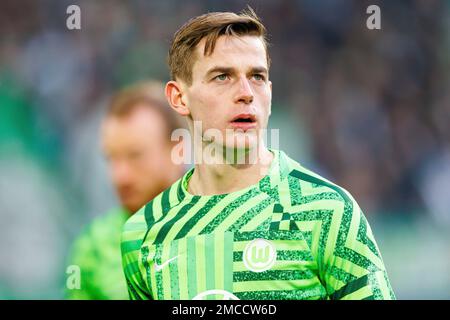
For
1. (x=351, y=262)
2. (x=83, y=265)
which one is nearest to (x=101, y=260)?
(x=83, y=265)

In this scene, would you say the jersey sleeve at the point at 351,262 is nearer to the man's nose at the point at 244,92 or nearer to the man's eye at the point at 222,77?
the man's nose at the point at 244,92

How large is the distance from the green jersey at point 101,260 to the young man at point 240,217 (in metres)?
1.23

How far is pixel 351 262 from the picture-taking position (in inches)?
107

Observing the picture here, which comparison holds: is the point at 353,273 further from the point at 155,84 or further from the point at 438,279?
the point at 155,84

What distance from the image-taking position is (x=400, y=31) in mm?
5727

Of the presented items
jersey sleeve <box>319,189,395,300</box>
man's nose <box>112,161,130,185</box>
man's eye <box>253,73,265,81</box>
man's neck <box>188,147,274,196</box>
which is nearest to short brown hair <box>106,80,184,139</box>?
man's nose <box>112,161,130,185</box>

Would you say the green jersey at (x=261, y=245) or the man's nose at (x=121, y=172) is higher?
the man's nose at (x=121, y=172)

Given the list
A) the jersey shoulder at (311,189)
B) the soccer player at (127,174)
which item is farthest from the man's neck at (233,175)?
the soccer player at (127,174)

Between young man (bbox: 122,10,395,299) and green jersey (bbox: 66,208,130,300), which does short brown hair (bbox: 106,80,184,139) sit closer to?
green jersey (bbox: 66,208,130,300)

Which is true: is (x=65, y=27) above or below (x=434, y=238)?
above

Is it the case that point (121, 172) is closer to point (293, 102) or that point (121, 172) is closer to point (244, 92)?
point (293, 102)

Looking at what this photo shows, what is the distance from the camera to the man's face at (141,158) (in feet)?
15.9
